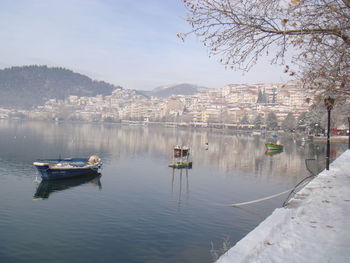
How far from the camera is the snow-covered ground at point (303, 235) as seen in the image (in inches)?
170

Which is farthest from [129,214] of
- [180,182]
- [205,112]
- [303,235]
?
[205,112]

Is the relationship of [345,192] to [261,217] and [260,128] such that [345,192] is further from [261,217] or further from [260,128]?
[260,128]

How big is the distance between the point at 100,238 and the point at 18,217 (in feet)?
11.8

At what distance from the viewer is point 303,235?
16.6 ft

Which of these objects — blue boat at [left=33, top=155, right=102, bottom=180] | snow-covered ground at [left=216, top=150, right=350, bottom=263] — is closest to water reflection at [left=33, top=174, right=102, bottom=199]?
blue boat at [left=33, top=155, right=102, bottom=180]

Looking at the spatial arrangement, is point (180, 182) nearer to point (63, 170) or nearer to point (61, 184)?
point (61, 184)

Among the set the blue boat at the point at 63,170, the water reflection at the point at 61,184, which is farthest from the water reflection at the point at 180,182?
the blue boat at the point at 63,170

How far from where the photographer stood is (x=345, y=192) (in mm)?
7918

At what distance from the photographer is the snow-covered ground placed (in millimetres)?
4328

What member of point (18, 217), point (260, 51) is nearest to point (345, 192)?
point (260, 51)

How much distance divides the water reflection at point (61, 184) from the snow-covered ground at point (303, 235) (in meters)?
11.2

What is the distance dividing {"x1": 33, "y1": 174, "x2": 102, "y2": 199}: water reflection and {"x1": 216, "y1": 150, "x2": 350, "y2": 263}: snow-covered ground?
11216mm

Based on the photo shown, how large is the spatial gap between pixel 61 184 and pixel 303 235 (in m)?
14.4

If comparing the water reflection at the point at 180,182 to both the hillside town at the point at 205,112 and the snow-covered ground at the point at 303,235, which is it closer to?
the snow-covered ground at the point at 303,235
